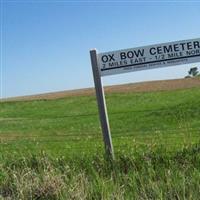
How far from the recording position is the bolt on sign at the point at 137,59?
690 cm

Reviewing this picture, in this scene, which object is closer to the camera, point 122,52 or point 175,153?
point 175,153

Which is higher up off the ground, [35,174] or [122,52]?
[122,52]

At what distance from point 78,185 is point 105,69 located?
2.00 metres

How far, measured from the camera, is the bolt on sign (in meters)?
6.90

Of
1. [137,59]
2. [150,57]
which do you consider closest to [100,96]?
[137,59]

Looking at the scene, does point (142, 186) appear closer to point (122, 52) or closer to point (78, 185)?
point (78, 185)

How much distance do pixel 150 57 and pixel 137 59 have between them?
0.18m

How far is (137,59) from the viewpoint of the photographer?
6.93 meters

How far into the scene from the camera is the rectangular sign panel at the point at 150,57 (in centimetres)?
689

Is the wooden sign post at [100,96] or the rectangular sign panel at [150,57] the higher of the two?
the rectangular sign panel at [150,57]

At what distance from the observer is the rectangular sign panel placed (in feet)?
22.6

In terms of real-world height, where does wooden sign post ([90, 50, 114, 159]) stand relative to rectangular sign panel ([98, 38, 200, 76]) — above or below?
below

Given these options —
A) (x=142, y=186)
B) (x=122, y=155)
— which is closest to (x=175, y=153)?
(x=122, y=155)

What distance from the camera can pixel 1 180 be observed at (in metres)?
6.31
